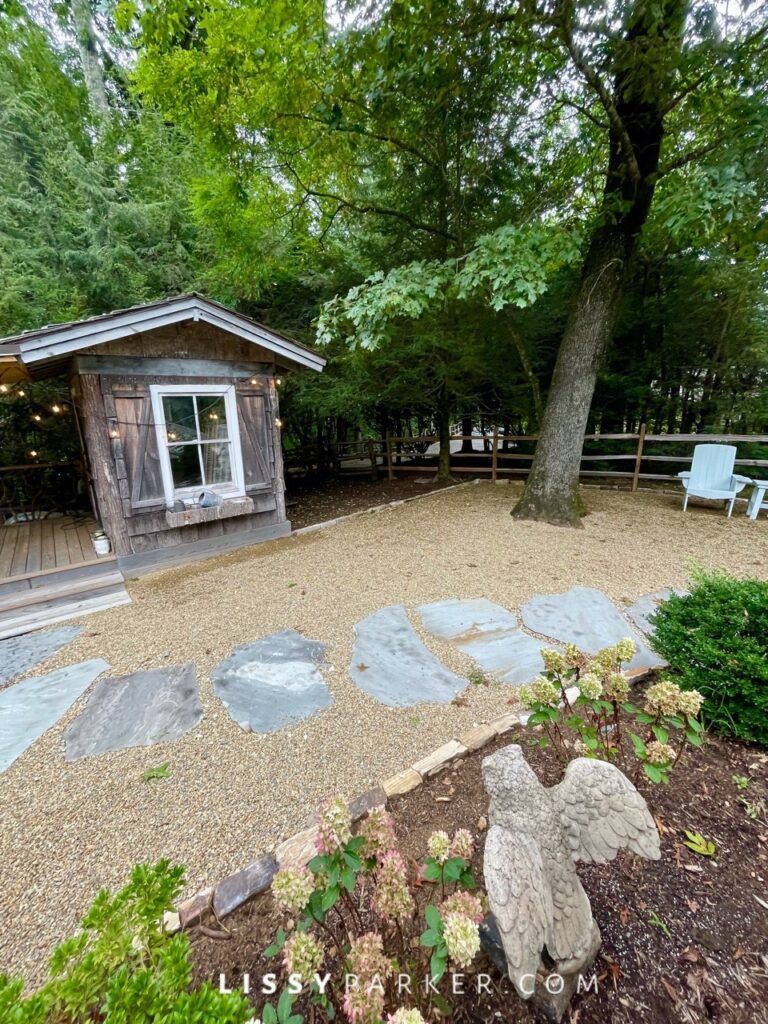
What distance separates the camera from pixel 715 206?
366 cm

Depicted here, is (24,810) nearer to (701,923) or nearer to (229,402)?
(701,923)

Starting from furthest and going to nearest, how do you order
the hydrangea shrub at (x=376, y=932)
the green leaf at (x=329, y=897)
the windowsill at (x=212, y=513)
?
the windowsill at (x=212, y=513) < the green leaf at (x=329, y=897) < the hydrangea shrub at (x=376, y=932)

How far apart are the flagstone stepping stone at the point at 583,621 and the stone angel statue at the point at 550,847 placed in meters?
1.71

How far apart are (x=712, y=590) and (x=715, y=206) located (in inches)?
141

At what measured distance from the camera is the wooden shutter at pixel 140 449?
185 inches

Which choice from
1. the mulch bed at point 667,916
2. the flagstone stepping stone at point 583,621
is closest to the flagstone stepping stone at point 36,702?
the mulch bed at point 667,916

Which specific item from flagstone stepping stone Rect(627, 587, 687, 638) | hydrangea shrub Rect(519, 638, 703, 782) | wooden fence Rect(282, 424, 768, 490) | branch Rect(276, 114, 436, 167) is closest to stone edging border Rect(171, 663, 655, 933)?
hydrangea shrub Rect(519, 638, 703, 782)

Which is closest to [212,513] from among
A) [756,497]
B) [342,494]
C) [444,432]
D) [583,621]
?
[342,494]

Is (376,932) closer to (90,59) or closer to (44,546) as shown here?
(44,546)

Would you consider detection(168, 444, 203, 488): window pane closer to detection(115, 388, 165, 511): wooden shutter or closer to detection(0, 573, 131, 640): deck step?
detection(115, 388, 165, 511): wooden shutter

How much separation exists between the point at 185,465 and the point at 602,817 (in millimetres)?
5299

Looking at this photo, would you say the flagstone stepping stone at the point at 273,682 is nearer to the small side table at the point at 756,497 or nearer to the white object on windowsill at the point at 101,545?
the white object on windowsill at the point at 101,545

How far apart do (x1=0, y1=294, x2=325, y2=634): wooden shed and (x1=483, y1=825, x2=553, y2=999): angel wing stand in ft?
15.9

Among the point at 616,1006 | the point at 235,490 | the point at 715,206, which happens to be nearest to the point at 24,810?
the point at 616,1006
